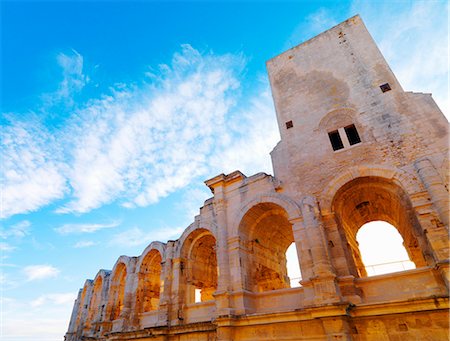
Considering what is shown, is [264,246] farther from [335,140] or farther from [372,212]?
[335,140]

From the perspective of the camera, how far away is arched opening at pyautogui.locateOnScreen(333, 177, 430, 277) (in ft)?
30.6

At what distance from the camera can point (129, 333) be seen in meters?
12.9

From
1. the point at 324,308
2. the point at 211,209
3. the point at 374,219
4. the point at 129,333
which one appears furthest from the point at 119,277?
the point at 374,219

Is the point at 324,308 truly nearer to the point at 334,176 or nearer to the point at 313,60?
the point at 334,176

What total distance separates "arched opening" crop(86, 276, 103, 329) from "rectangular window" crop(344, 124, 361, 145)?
1705 cm

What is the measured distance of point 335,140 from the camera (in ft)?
37.7

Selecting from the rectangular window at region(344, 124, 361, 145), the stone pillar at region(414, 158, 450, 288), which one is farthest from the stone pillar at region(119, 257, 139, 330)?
the stone pillar at region(414, 158, 450, 288)

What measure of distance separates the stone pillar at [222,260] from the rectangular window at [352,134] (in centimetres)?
606

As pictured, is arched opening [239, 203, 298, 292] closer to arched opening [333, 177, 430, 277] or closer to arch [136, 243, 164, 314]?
arched opening [333, 177, 430, 277]

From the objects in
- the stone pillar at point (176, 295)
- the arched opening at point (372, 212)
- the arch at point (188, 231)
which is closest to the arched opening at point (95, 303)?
the stone pillar at point (176, 295)

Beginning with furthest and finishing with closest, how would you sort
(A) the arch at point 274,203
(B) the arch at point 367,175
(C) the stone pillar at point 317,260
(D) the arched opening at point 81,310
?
(D) the arched opening at point 81,310, (A) the arch at point 274,203, (B) the arch at point 367,175, (C) the stone pillar at point 317,260

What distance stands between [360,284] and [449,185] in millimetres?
4064

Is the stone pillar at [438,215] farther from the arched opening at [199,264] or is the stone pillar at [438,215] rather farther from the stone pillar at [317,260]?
the arched opening at [199,264]

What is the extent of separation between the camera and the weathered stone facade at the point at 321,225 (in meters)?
7.92
